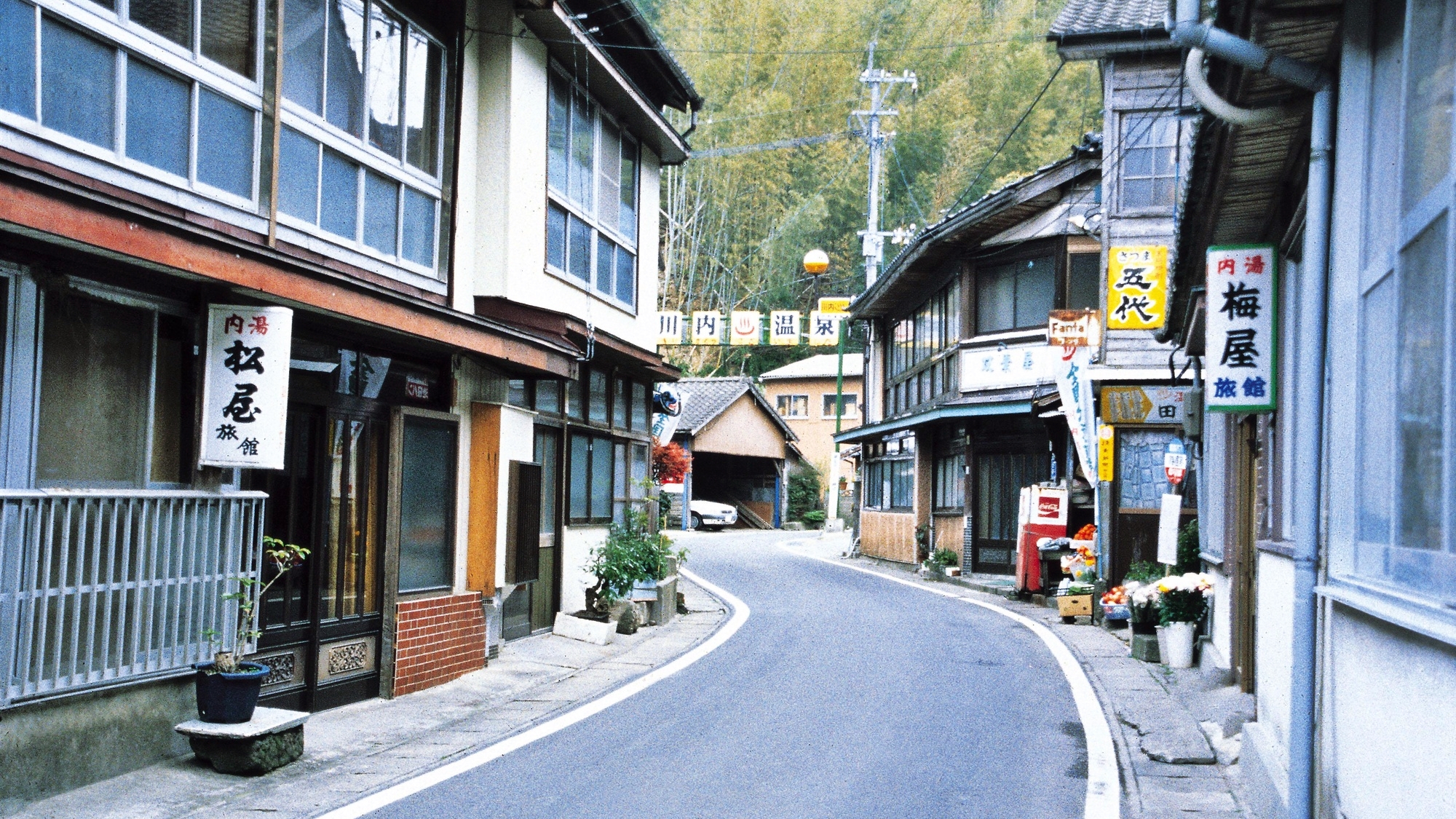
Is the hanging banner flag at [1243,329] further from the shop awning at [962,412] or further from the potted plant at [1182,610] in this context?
the shop awning at [962,412]

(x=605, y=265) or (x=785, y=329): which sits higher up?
(x=785, y=329)

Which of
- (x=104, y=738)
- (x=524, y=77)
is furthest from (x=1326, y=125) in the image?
(x=524, y=77)

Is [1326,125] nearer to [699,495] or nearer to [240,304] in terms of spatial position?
[240,304]

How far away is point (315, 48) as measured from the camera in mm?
9797

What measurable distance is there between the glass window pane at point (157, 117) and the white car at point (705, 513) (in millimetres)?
36780

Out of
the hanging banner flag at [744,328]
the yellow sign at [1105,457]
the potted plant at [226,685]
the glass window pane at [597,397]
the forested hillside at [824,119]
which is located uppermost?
the forested hillside at [824,119]

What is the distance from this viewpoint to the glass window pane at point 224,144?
8.23 m

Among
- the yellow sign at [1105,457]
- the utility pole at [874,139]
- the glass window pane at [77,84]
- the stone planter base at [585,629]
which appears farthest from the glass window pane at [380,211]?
the utility pole at [874,139]

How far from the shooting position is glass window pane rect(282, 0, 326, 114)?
30.8 feet

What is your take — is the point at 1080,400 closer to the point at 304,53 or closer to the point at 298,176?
the point at 298,176

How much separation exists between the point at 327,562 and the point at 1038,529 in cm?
1297

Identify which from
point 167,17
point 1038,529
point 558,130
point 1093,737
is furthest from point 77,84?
point 1038,529

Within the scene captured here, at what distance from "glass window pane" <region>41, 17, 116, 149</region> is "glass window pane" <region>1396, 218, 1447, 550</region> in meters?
7.01

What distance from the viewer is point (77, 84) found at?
7.13 meters
